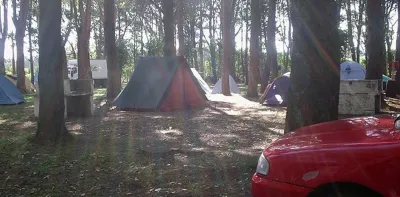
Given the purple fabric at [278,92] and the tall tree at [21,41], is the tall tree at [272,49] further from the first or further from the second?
the tall tree at [21,41]

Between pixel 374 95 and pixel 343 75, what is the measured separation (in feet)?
44.8

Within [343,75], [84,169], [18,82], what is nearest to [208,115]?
[84,169]

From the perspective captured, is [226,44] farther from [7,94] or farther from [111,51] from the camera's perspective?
[7,94]

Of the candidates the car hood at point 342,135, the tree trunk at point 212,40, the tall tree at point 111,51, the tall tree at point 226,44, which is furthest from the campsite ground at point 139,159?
the tree trunk at point 212,40

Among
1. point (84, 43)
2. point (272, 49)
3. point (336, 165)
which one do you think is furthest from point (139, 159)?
point (272, 49)

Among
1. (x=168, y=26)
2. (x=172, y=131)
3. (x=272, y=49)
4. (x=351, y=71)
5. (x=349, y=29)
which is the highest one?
(x=349, y=29)

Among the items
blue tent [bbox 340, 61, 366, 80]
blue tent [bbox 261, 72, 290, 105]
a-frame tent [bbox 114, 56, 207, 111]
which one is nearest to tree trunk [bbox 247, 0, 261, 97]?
blue tent [bbox 261, 72, 290, 105]

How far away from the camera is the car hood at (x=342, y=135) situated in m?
2.93

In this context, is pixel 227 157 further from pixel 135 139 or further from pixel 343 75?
pixel 343 75

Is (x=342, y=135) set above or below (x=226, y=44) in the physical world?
below

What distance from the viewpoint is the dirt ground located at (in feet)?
17.1

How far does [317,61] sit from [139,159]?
327cm

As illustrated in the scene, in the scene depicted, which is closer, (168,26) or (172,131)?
(172,131)

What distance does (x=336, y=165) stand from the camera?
9.29ft
